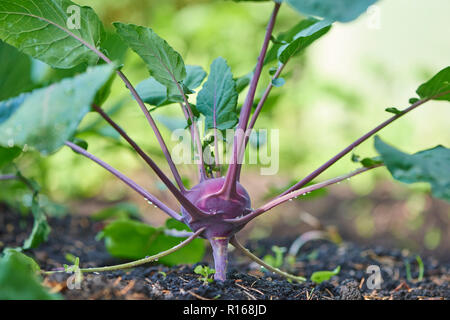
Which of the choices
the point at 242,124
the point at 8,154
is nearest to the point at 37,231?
the point at 8,154

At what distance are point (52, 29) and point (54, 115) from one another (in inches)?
10.7

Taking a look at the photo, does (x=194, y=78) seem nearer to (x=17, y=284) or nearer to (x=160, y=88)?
(x=160, y=88)

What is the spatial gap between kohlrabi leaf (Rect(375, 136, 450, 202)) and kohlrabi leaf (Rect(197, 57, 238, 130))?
0.23 metres

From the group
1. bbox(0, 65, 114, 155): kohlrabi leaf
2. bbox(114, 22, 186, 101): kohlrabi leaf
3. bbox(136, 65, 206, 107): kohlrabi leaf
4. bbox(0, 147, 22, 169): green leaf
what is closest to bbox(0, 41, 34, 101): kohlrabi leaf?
bbox(0, 147, 22, 169): green leaf

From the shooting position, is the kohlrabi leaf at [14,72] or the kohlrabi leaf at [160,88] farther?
the kohlrabi leaf at [14,72]

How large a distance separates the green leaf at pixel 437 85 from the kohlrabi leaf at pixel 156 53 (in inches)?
14.5

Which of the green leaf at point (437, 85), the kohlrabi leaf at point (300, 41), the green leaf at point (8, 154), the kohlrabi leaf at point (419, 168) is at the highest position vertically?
the kohlrabi leaf at point (300, 41)

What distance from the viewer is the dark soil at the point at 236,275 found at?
0.56 m

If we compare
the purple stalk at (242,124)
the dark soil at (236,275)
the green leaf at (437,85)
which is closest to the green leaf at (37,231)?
the dark soil at (236,275)

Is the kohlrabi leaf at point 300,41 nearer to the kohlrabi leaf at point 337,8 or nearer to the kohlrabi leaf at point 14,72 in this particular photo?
the kohlrabi leaf at point 337,8

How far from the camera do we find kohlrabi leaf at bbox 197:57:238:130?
0.68 meters

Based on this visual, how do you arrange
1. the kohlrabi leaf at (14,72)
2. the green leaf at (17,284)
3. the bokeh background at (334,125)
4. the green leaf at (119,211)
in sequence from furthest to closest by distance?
the bokeh background at (334,125) < the green leaf at (119,211) < the kohlrabi leaf at (14,72) < the green leaf at (17,284)

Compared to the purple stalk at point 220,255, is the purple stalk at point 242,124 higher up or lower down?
higher up

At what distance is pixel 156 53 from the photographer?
0.65 meters
